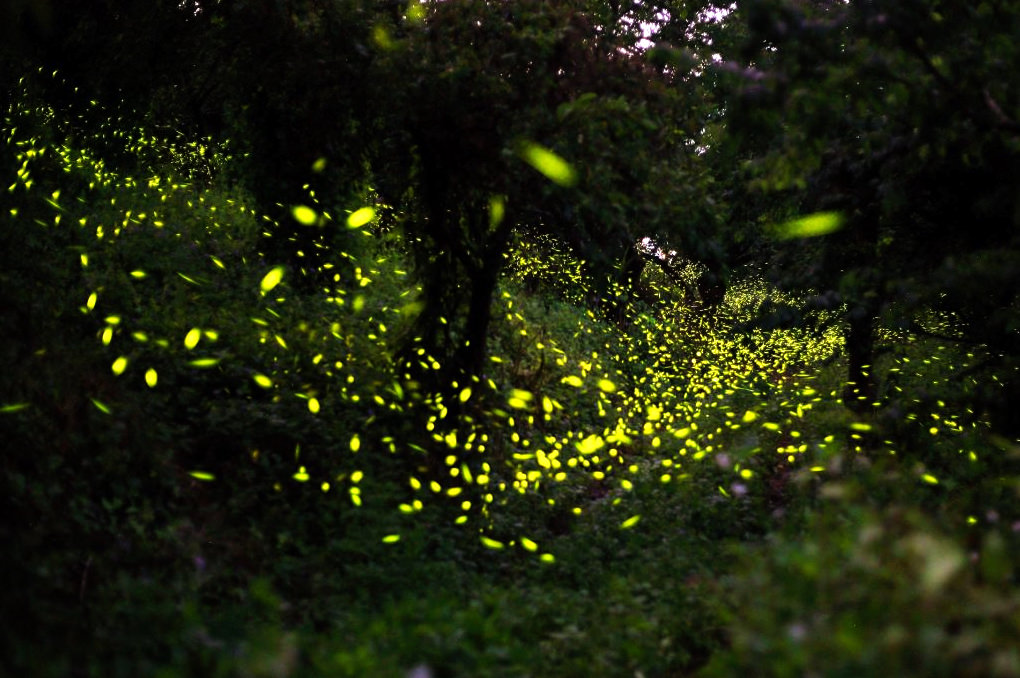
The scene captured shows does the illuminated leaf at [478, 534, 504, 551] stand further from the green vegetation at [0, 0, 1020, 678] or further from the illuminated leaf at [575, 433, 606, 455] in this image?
the illuminated leaf at [575, 433, 606, 455]

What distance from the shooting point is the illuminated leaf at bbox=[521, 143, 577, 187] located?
683 cm

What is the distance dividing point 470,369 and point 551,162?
2282 millimetres

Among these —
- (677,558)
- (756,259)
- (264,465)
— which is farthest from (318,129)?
(756,259)

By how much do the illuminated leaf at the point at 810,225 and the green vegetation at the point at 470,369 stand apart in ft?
0.19

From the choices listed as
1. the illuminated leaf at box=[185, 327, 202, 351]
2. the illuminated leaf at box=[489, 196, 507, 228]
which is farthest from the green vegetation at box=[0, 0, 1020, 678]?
the illuminated leaf at box=[185, 327, 202, 351]

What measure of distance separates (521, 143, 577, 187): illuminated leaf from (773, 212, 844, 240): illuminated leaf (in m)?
3.49

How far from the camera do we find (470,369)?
8.16 metres

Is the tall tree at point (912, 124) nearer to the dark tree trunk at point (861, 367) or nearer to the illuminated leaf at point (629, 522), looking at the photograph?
the dark tree trunk at point (861, 367)

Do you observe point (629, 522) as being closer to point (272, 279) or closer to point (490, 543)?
point (490, 543)

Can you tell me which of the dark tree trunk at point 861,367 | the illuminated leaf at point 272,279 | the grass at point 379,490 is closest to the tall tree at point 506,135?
the grass at point 379,490

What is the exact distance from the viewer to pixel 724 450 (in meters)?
9.24

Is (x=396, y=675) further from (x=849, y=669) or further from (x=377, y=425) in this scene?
(x=377, y=425)

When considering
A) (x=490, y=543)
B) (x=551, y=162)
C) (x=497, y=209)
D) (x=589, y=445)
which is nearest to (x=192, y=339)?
(x=497, y=209)

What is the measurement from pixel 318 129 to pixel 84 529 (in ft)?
17.2
